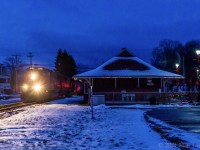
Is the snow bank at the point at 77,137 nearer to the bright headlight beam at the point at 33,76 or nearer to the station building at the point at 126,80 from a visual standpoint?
the station building at the point at 126,80

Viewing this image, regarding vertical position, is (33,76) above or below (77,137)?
above

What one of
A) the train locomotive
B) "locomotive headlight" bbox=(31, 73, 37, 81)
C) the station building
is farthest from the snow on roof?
"locomotive headlight" bbox=(31, 73, 37, 81)

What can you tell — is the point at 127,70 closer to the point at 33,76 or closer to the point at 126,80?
the point at 126,80

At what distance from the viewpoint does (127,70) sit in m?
50.9

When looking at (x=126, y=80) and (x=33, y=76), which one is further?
(x=33, y=76)

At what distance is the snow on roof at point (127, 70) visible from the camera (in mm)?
48938

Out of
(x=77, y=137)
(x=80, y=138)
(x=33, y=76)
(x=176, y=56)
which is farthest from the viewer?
(x=176, y=56)

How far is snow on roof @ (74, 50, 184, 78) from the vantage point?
48938mm

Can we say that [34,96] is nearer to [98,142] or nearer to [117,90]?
[117,90]

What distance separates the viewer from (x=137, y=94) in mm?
48875

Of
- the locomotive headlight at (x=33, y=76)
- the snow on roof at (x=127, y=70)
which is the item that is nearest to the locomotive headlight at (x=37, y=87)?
the locomotive headlight at (x=33, y=76)

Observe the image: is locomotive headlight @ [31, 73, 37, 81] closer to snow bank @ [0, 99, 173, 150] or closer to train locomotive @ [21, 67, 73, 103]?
train locomotive @ [21, 67, 73, 103]

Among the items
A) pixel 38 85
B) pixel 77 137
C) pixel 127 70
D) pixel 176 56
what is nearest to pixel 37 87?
pixel 38 85

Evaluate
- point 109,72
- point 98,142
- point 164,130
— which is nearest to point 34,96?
point 109,72
